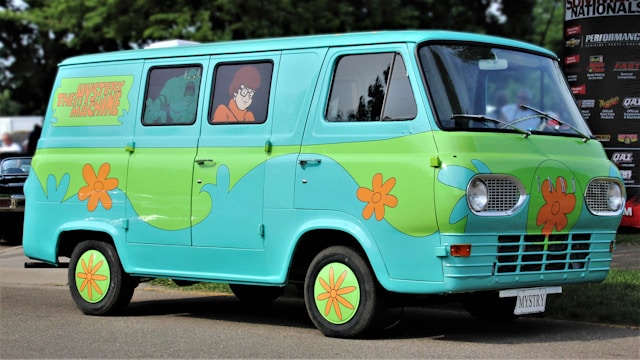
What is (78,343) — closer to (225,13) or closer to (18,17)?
(225,13)

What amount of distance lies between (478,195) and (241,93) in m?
2.67

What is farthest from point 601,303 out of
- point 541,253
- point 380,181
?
point 380,181

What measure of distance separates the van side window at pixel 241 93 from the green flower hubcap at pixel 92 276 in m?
2.03

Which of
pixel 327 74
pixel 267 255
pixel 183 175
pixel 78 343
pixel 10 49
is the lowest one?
pixel 78 343

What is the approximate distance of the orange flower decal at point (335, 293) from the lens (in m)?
9.00

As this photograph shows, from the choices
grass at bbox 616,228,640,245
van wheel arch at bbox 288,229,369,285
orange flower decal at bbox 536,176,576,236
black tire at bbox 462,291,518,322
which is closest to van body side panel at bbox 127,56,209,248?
van wheel arch at bbox 288,229,369,285

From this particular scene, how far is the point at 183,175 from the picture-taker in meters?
10.2

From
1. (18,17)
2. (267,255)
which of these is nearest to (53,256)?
(267,255)

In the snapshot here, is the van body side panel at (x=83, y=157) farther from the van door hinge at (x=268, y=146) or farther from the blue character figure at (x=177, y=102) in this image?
the van door hinge at (x=268, y=146)

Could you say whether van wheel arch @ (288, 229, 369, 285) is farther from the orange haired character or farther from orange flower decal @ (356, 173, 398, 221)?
the orange haired character

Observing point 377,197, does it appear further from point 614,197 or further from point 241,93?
point 614,197

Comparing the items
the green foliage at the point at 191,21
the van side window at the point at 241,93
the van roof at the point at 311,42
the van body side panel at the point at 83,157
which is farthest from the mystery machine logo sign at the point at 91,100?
the green foliage at the point at 191,21

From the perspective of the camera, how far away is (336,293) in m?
9.06

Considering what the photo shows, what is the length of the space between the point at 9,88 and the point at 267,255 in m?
24.5
